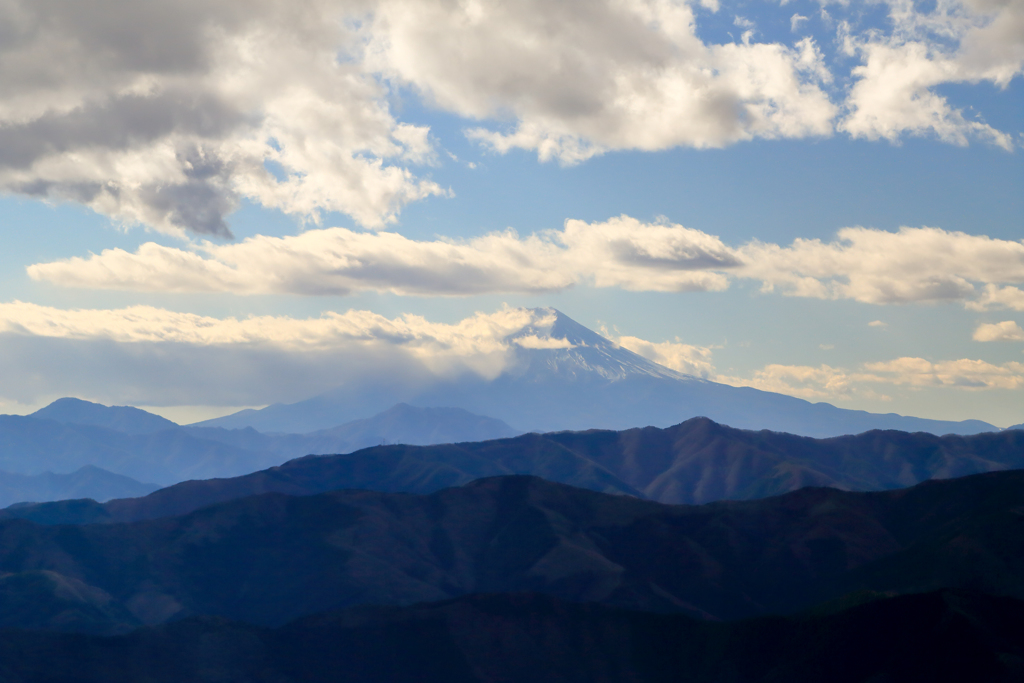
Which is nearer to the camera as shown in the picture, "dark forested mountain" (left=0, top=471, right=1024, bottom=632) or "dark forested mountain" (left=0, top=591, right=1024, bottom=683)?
"dark forested mountain" (left=0, top=591, right=1024, bottom=683)

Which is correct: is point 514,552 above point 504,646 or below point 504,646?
above

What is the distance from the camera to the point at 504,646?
97.6 m

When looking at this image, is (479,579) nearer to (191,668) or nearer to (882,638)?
(191,668)

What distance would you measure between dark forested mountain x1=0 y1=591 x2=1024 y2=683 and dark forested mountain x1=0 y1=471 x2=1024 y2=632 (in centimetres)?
2493

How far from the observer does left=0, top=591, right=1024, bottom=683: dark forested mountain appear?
7738 centimetres

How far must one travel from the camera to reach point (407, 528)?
158 metres

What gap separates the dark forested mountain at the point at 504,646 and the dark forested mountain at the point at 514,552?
24.9 m

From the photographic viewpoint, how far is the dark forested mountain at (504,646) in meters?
77.4

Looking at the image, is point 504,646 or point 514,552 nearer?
point 504,646

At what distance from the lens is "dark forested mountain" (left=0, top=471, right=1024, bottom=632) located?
393 ft

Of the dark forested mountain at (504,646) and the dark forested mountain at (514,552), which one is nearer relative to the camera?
the dark forested mountain at (504,646)

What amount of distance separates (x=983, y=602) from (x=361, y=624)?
209 ft

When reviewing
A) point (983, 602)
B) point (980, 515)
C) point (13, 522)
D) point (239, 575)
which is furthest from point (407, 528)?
point (983, 602)

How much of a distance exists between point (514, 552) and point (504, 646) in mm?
51800
